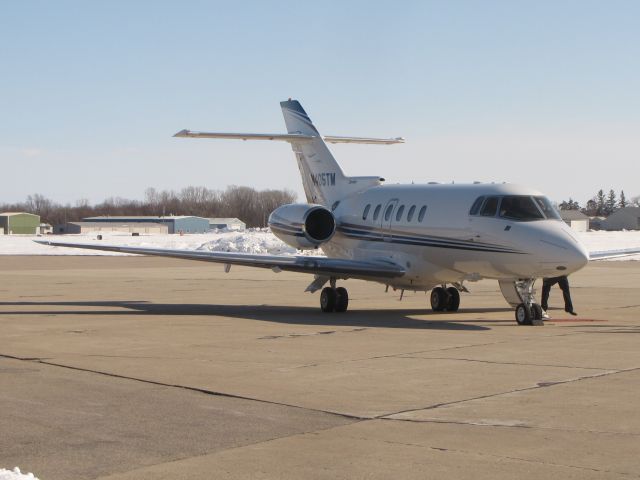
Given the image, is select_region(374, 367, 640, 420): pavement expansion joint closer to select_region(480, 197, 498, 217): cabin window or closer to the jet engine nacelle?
select_region(480, 197, 498, 217): cabin window

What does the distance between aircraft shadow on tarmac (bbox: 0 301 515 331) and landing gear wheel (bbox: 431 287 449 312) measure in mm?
184

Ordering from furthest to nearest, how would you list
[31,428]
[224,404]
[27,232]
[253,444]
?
[27,232] → [224,404] → [31,428] → [253,444]

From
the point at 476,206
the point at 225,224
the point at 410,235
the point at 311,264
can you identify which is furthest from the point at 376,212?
the point at 225,224

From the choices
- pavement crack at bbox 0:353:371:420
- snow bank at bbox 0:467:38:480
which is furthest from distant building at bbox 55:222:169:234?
snow bank at bbox 0:467:38:480

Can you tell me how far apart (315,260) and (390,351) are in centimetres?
649

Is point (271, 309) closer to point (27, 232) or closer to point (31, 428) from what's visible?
point (31, 428)

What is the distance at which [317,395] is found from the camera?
10.1m

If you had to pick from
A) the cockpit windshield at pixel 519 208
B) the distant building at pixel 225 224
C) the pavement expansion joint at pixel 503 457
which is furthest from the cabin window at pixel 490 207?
the distant building at pixel 225 224

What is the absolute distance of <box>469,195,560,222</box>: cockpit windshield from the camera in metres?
18.3

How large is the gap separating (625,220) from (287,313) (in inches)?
5261

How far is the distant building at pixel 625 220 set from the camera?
14425cm

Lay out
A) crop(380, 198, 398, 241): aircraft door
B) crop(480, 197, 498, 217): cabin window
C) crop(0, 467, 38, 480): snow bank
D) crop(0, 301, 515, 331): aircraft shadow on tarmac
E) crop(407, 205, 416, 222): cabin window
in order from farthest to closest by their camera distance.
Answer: crop(380, 198, 398, 241): aircraft door → crop(407, 205, 416, 222): cabin window → crop(480, 197, 498, 217): cabin window → crop(0, 301, 515, 331): aircraft shadow on tarmac → crop(0, 467, 38, 480): snow bank

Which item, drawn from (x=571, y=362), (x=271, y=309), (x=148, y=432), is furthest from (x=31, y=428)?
(x=271, y=309)

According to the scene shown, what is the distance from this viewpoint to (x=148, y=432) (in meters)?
8.33
